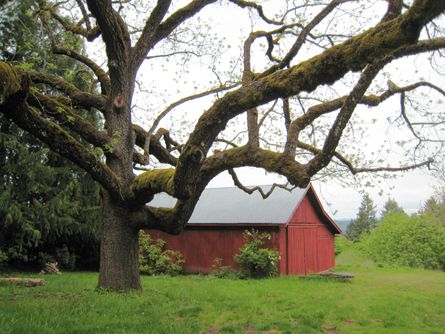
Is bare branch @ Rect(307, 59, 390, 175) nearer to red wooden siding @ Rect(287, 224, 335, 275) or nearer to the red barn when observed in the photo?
the red barn

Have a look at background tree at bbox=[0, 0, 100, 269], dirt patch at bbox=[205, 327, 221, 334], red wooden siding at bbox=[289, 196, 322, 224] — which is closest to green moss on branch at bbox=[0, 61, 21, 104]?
dirt patch at bbox=[205, 327, 221, 334]

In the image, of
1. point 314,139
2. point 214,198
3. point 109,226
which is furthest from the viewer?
point 214,198

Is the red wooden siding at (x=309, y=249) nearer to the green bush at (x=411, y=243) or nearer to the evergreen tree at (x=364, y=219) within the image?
the green bush at (x=411, y=243)

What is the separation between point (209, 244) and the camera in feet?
69.6

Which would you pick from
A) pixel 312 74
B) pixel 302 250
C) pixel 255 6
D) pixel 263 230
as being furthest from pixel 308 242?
pixel 312 74

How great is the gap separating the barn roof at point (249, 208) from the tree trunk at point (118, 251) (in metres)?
10.3

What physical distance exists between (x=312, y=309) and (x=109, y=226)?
504cm

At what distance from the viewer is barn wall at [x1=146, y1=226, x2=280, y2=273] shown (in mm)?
20125

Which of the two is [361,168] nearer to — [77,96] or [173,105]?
[173,105]

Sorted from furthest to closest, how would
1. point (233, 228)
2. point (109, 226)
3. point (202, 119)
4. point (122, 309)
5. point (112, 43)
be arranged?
1. point (233, 228)
2. point (109, 226)
3. point (112, 43)
4. point (122, 309)
5. point (202, 119)

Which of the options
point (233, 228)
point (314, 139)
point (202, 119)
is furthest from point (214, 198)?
point (202, 119)

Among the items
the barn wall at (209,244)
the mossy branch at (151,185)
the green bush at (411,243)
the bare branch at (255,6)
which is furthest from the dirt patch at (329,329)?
the green bush at (411,243)

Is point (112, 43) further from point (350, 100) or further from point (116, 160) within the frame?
point (350, 100)

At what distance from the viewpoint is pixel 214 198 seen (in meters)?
24.8
